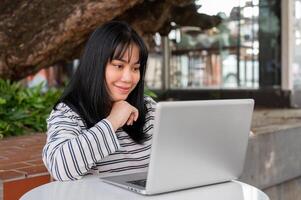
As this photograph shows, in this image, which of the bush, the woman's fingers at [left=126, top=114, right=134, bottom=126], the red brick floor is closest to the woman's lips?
the woman's fingers at [left=126, top=114, right=134, bottom=126]

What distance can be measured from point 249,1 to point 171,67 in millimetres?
2285

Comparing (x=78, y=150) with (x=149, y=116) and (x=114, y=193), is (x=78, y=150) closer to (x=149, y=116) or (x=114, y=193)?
(x=114, y=193)

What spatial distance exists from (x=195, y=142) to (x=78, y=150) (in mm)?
441

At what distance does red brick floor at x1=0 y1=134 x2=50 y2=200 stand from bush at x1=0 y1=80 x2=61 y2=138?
0.87m

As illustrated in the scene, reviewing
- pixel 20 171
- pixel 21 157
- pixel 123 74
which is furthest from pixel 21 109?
pixel 123 74

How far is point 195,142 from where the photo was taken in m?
1.59

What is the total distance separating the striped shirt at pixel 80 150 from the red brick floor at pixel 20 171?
617 mm

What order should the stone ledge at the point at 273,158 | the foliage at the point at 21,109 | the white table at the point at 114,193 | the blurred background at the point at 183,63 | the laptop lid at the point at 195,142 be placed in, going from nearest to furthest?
the laptop lid at the point at 195,142, the white table at the point at 114,193, the stone ledge at the point at 273,158, the blurred background at the point at 183,63, the foliage at the point at 21,109

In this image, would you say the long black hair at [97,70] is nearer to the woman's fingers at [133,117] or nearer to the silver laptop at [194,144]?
the woman's fingers at [133,117]

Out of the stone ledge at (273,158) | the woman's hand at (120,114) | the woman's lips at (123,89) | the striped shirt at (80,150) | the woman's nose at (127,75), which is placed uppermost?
the woman's nose at (127,75)

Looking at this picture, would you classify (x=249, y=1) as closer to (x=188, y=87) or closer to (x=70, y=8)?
(x=188, y=87)

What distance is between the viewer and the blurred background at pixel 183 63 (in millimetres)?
3977

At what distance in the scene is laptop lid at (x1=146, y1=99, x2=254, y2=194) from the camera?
149cm

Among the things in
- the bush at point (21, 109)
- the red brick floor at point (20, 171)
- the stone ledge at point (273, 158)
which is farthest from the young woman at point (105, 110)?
the bush at point (21, 109)
